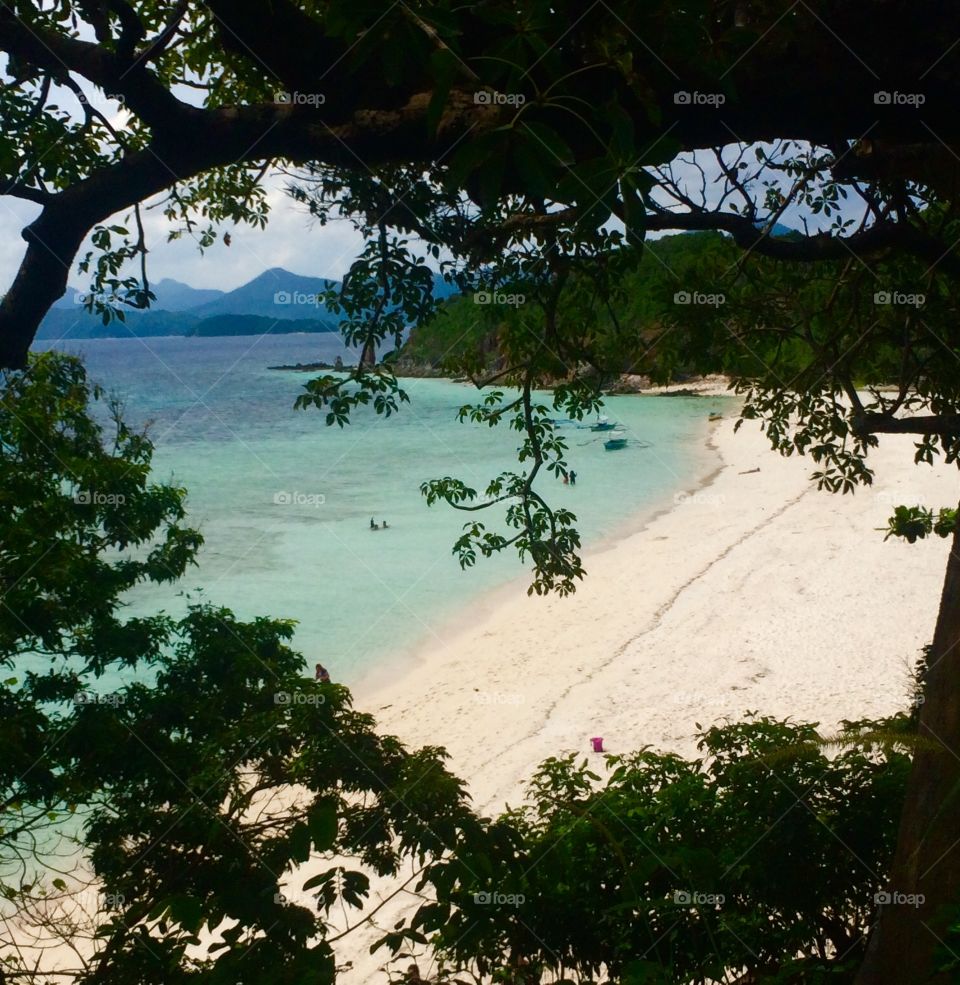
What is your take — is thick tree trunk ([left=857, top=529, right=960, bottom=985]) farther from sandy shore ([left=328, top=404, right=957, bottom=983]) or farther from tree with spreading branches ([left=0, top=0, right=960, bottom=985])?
sandy shore ([left=328, top=404, right=957, bottom=983])

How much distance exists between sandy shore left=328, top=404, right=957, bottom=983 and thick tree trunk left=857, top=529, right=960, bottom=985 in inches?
152

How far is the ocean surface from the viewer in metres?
15.9

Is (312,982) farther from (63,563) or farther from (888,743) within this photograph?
(63,563)

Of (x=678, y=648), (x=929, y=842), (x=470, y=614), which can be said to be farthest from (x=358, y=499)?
(x=929, y=842)

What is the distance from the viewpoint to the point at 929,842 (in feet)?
6.28

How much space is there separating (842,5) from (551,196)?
1134 mm

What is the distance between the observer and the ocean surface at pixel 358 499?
15.9 m

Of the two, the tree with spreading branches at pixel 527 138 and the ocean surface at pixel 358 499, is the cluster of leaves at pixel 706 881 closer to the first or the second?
the tree with spreading branches at pixel 527 138

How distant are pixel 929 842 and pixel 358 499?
24.1m

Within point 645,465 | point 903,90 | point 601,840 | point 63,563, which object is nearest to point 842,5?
point 903,90

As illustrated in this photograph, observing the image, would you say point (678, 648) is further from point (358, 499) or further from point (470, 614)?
point (358, 499)

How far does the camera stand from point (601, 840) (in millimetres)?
2902

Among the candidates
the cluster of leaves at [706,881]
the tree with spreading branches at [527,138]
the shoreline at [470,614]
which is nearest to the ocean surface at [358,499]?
the shoreline at [470,614]

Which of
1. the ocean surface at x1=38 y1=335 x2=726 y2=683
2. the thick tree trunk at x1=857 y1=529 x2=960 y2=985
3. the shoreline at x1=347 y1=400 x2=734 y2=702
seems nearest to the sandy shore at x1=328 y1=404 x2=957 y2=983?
the shoreline at x1=347 y1=400 x2=734 y2=702
